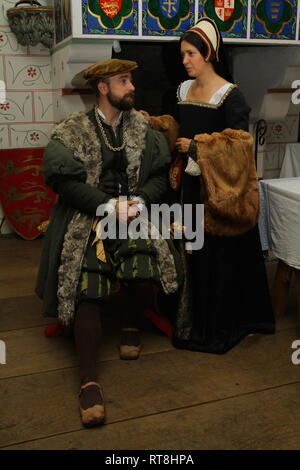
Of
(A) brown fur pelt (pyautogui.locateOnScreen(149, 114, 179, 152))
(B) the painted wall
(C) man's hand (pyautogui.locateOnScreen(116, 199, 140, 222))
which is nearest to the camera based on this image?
(C) man's hand (pyautogui.locateOnScreen(116, 199, 140, 222))

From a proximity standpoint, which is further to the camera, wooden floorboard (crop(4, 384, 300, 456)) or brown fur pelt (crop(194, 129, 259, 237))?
brown fur pelt (crop(194, 129, 259, 237))

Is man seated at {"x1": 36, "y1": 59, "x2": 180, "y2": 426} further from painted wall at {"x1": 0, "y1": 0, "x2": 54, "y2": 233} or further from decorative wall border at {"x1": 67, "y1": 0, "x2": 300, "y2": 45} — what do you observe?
painted wall at {"x1": 0, "y1": 0, "x2": 54, "y2": 233}

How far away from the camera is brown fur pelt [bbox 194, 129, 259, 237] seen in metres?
2.17

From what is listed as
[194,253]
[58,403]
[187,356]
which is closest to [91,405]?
[58,403]

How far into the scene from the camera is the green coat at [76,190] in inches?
83.2

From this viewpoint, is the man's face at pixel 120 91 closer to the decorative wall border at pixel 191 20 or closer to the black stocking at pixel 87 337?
the decorative wall border at pixel 191 20

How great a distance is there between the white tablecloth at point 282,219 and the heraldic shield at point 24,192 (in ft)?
6.13

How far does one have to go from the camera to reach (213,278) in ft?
7.74

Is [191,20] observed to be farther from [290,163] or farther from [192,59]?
[290,163]

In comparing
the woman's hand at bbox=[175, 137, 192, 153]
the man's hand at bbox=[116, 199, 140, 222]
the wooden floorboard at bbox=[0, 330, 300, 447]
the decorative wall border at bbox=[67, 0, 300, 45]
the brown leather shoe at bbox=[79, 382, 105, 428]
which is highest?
the decorative wall border at bbox=[67, 0, 300, 45]

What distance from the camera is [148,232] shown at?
7.35 feet

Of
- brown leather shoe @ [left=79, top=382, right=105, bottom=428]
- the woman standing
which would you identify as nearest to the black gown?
the woman standing

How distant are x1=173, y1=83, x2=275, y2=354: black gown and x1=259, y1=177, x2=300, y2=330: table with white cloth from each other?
12 cm

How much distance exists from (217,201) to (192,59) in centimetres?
61
